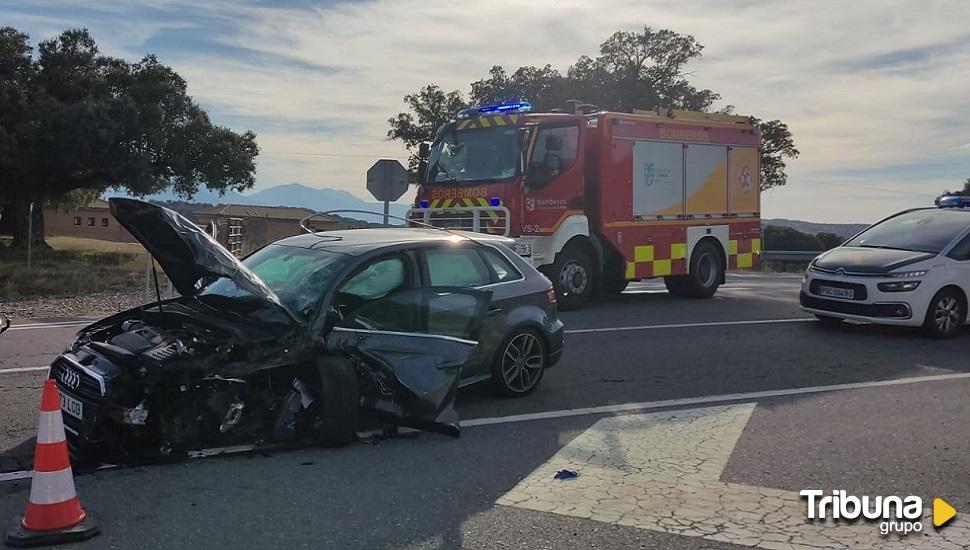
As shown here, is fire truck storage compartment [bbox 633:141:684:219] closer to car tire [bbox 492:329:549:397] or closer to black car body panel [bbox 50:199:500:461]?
car tire [bbox 492:329:549:397]

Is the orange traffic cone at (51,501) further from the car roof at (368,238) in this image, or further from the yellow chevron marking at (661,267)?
the yellow chevron marking at (661,267)

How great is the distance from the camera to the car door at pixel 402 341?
215 inches

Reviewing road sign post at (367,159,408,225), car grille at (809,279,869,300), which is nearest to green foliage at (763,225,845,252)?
road sign post at (367,159,408,225)

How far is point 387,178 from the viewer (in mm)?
16359

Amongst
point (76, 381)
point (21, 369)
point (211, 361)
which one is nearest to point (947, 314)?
point (211, 361)

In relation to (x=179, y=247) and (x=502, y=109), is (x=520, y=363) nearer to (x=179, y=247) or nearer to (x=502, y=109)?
(x=179, y=247)

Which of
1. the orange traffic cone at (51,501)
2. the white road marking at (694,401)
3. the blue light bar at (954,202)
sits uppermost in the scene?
the blue light bar at (954,202)

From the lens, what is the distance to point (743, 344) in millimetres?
9633

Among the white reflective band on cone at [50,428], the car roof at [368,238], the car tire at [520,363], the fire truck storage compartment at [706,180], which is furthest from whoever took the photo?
the fire truck storage compartment at [706,180]

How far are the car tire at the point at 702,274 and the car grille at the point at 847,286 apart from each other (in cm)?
364

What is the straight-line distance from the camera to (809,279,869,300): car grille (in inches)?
394

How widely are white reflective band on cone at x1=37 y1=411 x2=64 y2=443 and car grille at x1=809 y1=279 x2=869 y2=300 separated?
30.2 ft

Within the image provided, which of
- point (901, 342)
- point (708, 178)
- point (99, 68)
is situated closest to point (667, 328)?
point (901, 342)

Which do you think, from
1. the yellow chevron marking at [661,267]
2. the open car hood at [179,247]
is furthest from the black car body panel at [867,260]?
the open car hood at [179,247]
